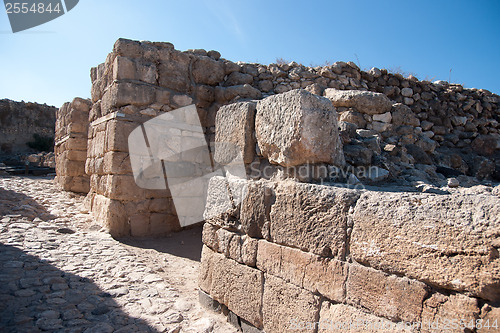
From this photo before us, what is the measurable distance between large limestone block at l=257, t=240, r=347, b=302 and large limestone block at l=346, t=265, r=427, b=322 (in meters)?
0.07

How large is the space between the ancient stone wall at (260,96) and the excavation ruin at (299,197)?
0.07ft

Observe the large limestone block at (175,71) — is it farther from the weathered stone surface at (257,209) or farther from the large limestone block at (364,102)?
the weathered stone surface at (257,209)

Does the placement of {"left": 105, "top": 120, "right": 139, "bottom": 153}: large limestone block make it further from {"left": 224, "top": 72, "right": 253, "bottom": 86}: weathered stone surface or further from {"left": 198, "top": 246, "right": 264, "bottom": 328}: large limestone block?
{"left": 198, "top": 246, "right": 264, "bottom": 328}: large limestone block

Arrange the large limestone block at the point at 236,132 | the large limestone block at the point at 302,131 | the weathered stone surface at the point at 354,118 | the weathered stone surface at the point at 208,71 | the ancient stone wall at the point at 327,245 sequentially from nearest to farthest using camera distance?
the ancient stone wall at the point at 327,245
the large limestone block at the point at 302,131
the large limestone block at the point at 236,132
the weathered stone surface at the point at 354,118
the weathered stone surface at the point at 208,71

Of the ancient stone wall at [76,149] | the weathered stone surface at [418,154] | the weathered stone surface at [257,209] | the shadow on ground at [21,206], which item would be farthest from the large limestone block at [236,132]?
the ancient stone wall at [76,149]

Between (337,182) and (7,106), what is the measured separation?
22258 mm

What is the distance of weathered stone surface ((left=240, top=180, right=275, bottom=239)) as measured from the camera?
224cm

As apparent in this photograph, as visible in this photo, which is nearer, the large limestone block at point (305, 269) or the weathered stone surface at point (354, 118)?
the large limestone block at point (305, 269)

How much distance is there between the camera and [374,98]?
3965 millimetres

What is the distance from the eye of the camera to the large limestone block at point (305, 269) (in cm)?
177

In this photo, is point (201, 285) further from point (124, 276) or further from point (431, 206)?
point (431, 206)

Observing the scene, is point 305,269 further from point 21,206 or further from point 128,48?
point 21,206

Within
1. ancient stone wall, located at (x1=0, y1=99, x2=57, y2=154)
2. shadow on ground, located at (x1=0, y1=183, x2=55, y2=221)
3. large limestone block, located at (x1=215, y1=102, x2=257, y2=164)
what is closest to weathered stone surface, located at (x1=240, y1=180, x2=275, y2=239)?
large limestone block, located at (x1=215, y1=102, x2=257, y2=164)


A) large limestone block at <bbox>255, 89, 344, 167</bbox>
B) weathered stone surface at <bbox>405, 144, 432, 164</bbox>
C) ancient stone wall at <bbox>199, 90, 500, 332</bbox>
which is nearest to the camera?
ancient stone wall at <bbox>199, 90, 500, 332</bbox>
